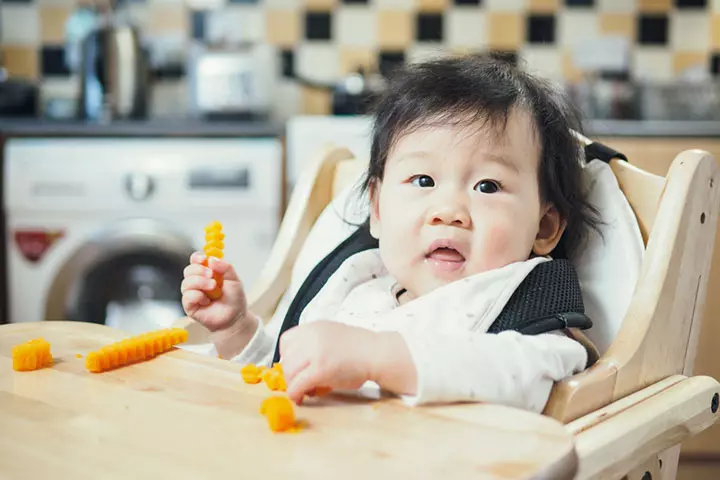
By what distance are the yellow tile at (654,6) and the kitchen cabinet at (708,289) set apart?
0.90 m

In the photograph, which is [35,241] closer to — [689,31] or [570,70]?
[570,70]

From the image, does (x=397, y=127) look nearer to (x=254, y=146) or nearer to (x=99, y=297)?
(x=254, y=146)

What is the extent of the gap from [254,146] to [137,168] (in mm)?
333

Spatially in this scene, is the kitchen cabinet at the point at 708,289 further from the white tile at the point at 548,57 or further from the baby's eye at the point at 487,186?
the baby's eye at the point at 487,186

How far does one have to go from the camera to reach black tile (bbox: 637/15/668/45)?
111 inches

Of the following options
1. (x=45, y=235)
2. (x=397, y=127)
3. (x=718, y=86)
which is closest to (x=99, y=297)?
(x=45, y=235)

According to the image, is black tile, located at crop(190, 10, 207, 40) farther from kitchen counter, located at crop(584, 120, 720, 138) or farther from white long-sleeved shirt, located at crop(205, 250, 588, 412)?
white long-sleeved shirt, located at crop(205, 250, 588, 412)

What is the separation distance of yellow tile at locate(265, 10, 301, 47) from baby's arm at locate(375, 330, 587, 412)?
229 cm

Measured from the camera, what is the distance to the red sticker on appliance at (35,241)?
7.39 ft

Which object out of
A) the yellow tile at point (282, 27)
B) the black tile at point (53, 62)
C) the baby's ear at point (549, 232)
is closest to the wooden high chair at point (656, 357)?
the baby's ear at point (549, 232)

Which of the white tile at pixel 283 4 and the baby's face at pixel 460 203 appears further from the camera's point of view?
the white tile at pixel 283 4

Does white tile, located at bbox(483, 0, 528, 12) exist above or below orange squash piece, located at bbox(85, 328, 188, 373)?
above

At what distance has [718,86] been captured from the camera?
2.52 metres

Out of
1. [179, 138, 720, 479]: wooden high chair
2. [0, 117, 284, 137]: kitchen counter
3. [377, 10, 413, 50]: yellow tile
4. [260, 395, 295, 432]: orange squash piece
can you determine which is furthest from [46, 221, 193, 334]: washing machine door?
[260, 395, 295, 432]: orange squash piece
